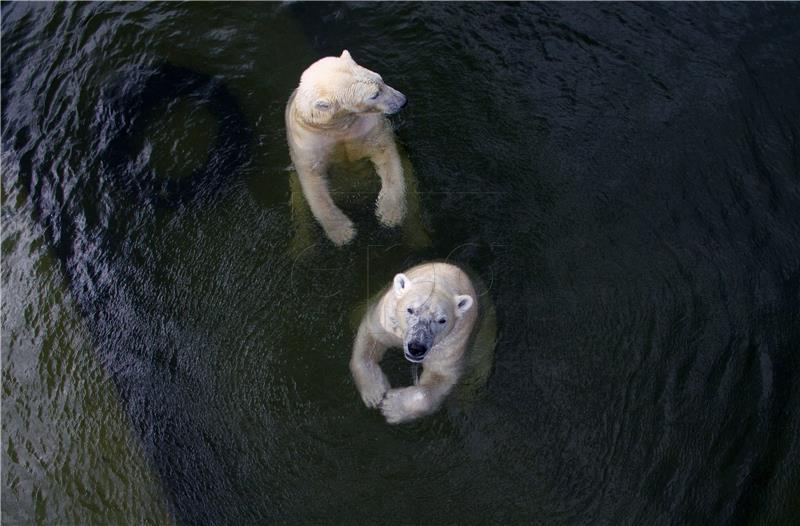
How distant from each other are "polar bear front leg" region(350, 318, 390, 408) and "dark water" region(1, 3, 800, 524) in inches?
6.3

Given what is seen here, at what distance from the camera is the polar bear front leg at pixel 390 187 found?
6945 millimetres

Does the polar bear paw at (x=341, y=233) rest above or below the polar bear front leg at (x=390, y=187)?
below

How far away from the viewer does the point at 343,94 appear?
251 inches

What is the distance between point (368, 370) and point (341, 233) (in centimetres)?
133

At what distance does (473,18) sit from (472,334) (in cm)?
358

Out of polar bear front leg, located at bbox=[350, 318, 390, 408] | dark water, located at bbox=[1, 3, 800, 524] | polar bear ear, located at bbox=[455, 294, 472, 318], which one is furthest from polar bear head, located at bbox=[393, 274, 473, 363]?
dark water, located at bbox=[1, 3, 800, 524]

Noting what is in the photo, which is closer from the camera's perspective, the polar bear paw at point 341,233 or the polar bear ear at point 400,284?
the polar bear ear at point 400,284

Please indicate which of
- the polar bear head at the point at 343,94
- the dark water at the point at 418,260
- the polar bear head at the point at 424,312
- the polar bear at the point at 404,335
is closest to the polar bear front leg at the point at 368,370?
→ the polar bear at the point at 404,335

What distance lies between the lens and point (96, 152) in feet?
25.3

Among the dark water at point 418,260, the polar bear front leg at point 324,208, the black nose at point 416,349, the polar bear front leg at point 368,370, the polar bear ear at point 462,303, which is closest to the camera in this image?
the black nose at point 416,349

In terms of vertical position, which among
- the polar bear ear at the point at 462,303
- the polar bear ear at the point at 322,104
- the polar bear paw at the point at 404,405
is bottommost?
the polar bear paw at the point at 404,405

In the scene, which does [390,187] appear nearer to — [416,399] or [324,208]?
[324,208]

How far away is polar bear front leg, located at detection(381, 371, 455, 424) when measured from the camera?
244 inches

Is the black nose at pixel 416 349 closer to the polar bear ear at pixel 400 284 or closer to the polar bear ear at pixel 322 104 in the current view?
the polar bear ear at pixel 400 284
